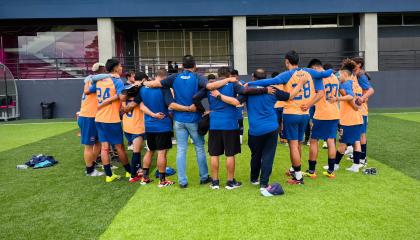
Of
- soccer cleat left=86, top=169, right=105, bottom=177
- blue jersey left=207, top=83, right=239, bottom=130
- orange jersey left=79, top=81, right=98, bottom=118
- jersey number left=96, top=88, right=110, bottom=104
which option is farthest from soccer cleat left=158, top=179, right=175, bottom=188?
orange jersey left=79, top=81, right=98, bottom=118

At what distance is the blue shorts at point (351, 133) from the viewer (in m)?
6.80

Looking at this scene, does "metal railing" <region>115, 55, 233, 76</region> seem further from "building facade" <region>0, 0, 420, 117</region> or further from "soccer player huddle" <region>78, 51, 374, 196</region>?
"soccer player huddle" <region>78, 51, 374, 196</region>

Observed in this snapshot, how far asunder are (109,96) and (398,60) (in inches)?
856

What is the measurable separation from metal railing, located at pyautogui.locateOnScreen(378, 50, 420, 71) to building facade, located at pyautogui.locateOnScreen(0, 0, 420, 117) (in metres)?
0.06

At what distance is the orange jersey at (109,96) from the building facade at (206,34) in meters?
15.0

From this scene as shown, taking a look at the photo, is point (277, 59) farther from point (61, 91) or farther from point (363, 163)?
point (363, 163)

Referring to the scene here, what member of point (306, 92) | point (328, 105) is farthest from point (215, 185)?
point (328, 105)

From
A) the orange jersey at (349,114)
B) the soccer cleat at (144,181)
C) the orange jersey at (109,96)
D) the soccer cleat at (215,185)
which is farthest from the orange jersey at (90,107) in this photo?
the orange jersey at (349,114)

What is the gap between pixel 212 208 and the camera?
16.5 ft

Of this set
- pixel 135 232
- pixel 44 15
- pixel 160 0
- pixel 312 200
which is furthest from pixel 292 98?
pixel 44 15

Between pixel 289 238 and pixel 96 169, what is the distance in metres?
4.84

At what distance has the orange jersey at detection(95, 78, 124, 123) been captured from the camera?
21.1 feet

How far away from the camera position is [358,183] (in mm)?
6133

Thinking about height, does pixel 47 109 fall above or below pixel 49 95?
below
